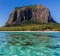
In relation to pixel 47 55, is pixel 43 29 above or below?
below

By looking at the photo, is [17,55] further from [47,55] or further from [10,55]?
[47,55]

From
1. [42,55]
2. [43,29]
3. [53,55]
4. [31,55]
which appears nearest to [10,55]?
[31,55]

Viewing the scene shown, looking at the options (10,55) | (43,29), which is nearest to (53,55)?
(10,55)

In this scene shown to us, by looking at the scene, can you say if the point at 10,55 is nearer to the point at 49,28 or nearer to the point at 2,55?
the point at 2,55

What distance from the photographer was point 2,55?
16.8m

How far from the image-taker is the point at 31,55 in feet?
55.1

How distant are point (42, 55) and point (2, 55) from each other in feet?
14.0

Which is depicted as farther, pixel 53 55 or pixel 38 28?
pixel 38 28

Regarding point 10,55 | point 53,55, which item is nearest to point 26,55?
point 10,55

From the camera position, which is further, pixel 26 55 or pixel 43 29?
pixel 43 29

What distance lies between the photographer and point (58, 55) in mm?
16797

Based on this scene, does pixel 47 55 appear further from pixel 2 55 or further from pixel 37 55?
pixel 2 55

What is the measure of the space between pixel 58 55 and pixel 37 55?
225 cm

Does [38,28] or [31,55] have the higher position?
[31,55]
